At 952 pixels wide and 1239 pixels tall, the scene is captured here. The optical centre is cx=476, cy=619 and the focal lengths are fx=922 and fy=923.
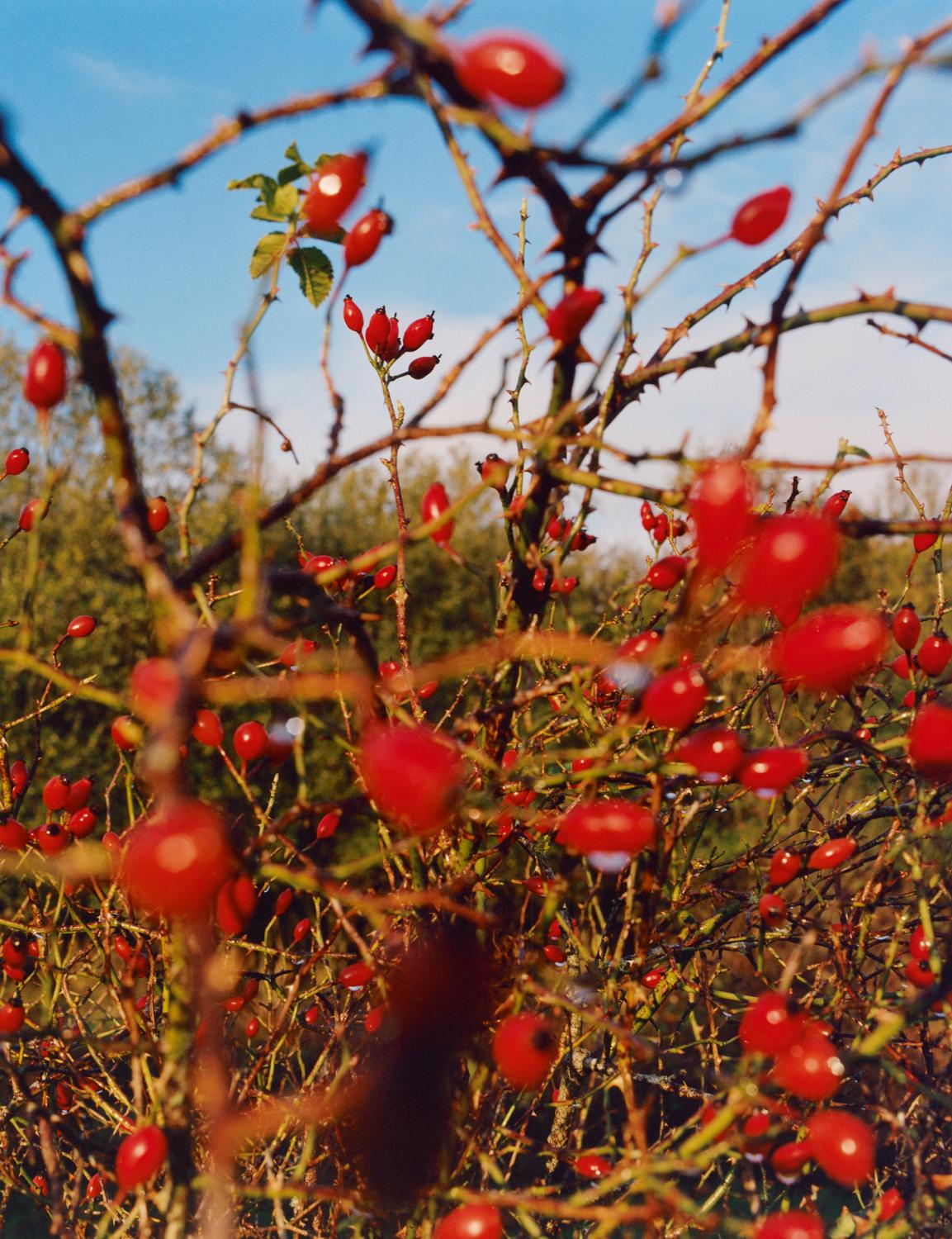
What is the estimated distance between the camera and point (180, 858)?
2.02 ft

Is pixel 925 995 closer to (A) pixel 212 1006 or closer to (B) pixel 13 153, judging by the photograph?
(A) pixel 212 1006

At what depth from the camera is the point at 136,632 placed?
6426 mm

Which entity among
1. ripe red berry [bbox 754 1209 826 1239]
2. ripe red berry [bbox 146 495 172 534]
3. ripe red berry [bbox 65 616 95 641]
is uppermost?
ripe red berry [bbox 146 495 172 534]

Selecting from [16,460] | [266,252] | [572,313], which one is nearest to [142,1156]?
[572,313]

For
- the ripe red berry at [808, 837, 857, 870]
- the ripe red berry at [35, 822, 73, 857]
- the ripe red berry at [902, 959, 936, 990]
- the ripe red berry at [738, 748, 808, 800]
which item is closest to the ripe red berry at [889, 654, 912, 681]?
the ripe red berry at [808, 837, 857, 870]

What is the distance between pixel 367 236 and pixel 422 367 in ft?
1.88

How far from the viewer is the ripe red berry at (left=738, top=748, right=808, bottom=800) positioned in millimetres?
875

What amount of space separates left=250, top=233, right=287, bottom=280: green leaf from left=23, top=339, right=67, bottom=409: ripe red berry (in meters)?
0.32

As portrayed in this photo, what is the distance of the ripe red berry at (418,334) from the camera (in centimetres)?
144

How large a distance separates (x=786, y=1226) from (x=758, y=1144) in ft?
0.21

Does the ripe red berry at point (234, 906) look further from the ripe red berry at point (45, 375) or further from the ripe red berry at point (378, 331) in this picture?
the ripe red berry at point (378, 331)

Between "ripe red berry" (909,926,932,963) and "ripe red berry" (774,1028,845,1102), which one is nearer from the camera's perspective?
"ripe red berry" (774,1028,845,1102)

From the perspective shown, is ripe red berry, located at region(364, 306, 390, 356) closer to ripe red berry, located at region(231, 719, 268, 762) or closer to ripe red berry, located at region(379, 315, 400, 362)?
ripe red berry, located at region(379, 315, 400, 362)

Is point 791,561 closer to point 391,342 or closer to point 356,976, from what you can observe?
point 356,976
